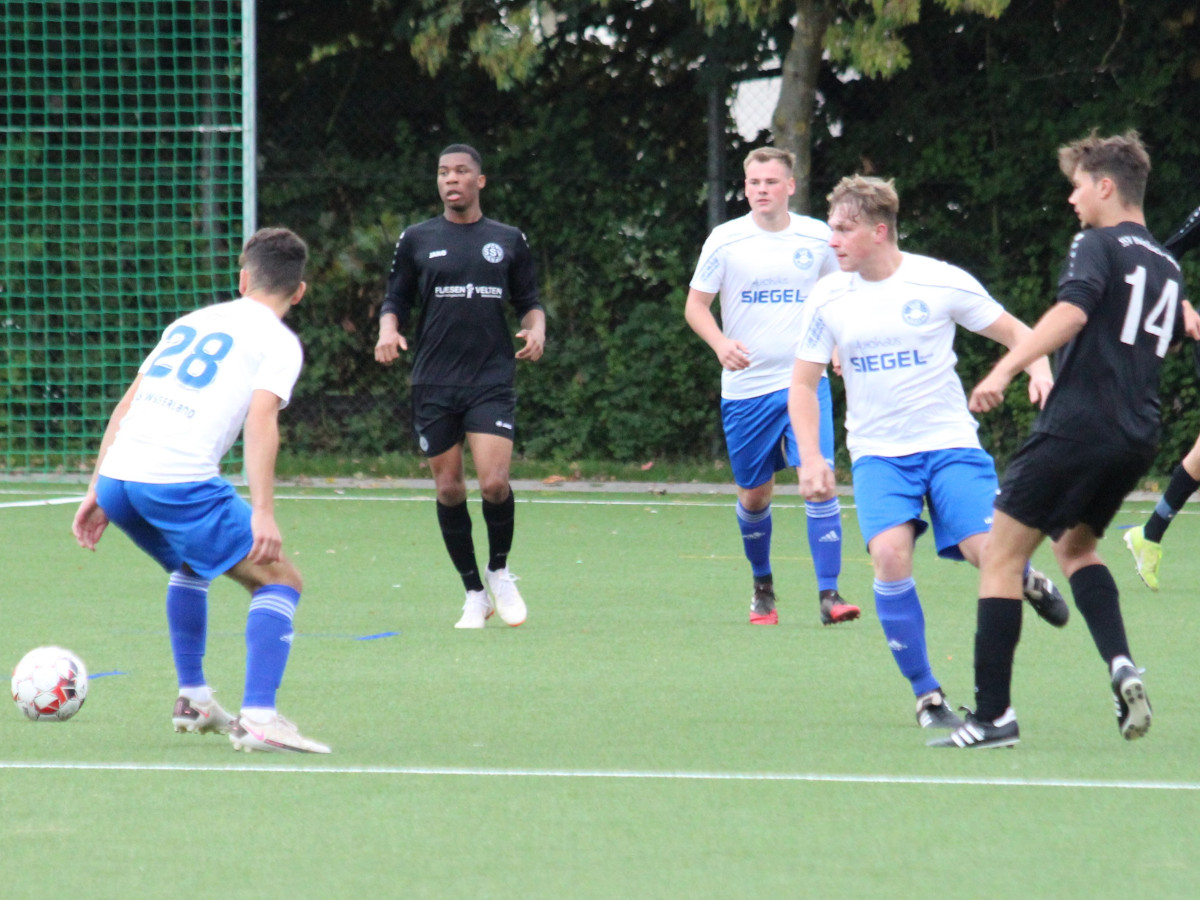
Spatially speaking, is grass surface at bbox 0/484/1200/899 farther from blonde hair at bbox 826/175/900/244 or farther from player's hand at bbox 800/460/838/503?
blonde hair at bbox 826/175/900/244

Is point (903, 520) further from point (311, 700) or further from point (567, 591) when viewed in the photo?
point (567, 591)

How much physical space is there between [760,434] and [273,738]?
3.62 m

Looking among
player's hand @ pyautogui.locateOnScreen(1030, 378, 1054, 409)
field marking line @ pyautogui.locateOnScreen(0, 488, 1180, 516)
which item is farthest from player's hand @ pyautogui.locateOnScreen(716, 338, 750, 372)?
field marking line @ pyautogui.locateOnScreen(0, 488, 1180, 516)

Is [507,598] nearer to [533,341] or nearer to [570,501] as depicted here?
[533,341]

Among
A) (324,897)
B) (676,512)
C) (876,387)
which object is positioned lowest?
(676,512)

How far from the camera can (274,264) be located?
17.6ft

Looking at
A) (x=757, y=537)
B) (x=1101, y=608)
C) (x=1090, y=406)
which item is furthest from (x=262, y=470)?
(x=757, y=537)

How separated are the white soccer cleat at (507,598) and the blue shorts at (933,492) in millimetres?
2454

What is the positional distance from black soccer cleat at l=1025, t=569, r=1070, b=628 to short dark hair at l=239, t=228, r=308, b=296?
2508 millimetres

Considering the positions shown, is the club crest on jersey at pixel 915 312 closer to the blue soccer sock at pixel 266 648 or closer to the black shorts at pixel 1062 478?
the black shorts at pixel 1062 478

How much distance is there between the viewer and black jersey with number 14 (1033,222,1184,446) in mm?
5086

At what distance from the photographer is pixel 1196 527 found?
11789 mm

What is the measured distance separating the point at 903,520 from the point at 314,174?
37.6ft

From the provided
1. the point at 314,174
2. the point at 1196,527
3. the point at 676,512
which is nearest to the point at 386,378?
the point at 314,174
